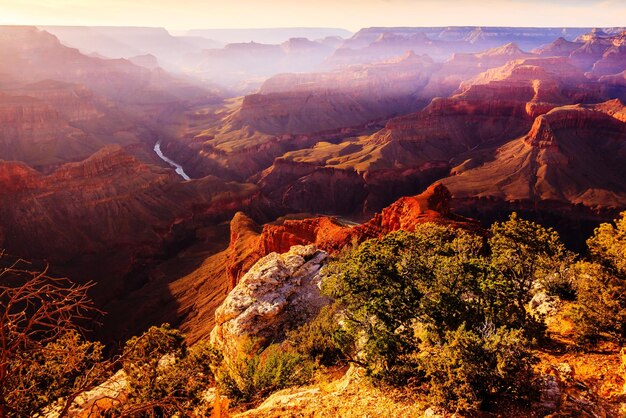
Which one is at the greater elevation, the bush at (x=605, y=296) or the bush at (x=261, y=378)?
the bush at (x=605, y=296)

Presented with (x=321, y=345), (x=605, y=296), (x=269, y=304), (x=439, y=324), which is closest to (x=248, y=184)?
(x=269, y=304)

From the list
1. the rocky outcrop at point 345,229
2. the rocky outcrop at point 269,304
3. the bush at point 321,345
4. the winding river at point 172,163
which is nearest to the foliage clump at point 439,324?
the bush at point 321,345

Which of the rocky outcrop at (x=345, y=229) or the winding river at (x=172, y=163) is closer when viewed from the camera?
the rocky outcrop at (x=345, y=229)

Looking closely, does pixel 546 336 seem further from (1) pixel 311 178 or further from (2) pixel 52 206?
(1) pixel 311 178

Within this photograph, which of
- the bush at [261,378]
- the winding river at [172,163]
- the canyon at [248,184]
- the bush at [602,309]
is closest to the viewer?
the bush at [602,309]

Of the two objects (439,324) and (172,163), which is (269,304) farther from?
(172,163)

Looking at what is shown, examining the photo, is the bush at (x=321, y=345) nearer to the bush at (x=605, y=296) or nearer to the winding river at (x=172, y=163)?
the bush at (x=605, y=296)
